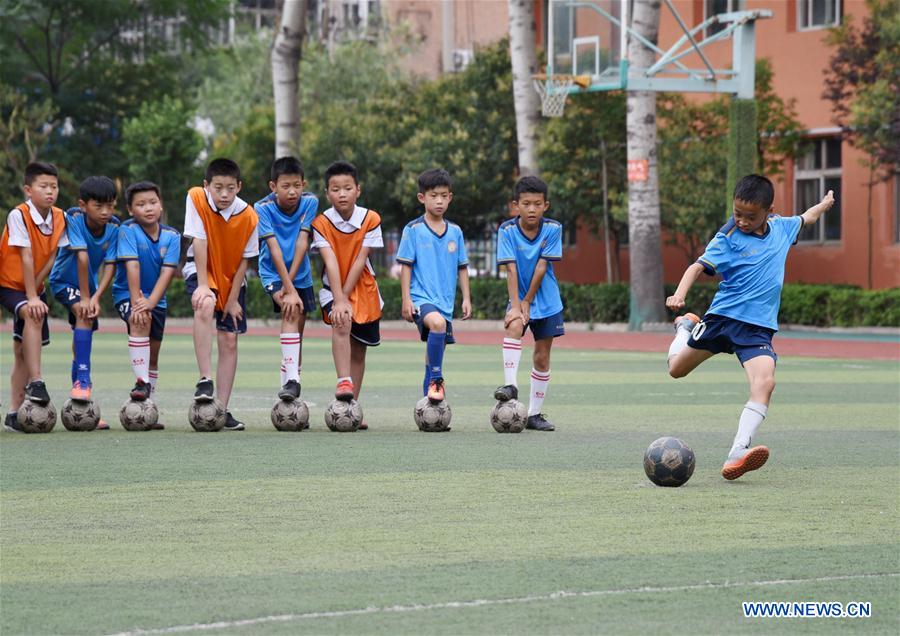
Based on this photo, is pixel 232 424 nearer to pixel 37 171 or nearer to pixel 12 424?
pixel 12 424

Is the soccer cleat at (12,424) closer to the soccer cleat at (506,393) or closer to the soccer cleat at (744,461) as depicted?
the soccer cleat at (506,393)

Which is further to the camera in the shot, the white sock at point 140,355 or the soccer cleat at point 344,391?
the white sock at point 140,355

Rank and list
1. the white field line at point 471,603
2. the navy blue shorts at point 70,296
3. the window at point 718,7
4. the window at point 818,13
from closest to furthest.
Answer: the white field line at point 471,603, the navy blue shorts at point 70,296, the window at point 818,13, the window at point 718,7

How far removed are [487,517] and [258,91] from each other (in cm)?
5640

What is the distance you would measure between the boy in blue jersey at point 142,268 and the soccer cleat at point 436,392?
2071 millimetres

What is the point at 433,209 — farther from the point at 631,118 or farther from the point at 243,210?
the point at 631,118

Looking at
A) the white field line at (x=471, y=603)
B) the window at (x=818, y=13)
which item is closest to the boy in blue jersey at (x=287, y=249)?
the white field line at (x=471, y=603)

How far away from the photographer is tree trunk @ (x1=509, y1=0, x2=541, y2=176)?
32875 millimetres

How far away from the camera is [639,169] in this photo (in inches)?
1200

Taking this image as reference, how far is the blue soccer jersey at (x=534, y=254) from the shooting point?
1215 cm

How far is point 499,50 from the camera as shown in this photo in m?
38.1

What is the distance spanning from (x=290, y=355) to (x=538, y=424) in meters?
1.96

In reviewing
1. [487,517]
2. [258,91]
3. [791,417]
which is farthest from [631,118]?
[258,91]

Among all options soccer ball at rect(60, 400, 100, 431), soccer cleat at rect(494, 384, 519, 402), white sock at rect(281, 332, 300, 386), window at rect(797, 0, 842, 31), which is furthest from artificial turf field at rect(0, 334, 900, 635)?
window at rect(797, 0, 842, 31)
